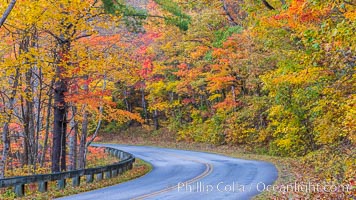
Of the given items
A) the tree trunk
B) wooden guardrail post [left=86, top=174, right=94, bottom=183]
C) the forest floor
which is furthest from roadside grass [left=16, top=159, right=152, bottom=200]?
the forest floor

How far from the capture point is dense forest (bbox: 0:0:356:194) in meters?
11.5

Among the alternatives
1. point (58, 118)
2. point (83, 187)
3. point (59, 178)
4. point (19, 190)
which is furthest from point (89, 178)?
point (58, 118)

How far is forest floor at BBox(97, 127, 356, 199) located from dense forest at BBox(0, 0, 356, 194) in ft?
1.81

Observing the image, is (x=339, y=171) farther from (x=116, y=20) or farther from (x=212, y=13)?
(x=212, y=13)

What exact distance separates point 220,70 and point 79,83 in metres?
14.6

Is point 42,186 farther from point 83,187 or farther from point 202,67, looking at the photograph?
point 202,67

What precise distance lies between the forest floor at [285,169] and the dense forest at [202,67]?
55 cm

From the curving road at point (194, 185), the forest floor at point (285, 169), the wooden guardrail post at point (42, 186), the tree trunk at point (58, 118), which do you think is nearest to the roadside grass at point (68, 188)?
the wooden guardrail post at point (42, 186)

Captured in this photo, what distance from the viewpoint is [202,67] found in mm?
33000

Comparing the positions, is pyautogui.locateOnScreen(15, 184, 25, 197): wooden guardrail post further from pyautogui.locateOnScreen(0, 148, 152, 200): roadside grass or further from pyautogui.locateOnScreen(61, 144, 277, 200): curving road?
pyautogui.locateOnScreen(61, 144, 277, 200): curving road

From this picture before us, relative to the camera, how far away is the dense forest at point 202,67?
11453mm

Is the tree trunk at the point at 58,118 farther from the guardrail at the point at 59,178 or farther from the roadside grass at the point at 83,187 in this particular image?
the guardrail at the point at 59,178

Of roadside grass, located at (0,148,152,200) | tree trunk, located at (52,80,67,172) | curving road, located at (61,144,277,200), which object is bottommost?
roadside grass, located at (0,148,152,200)

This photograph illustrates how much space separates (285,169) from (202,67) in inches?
661
